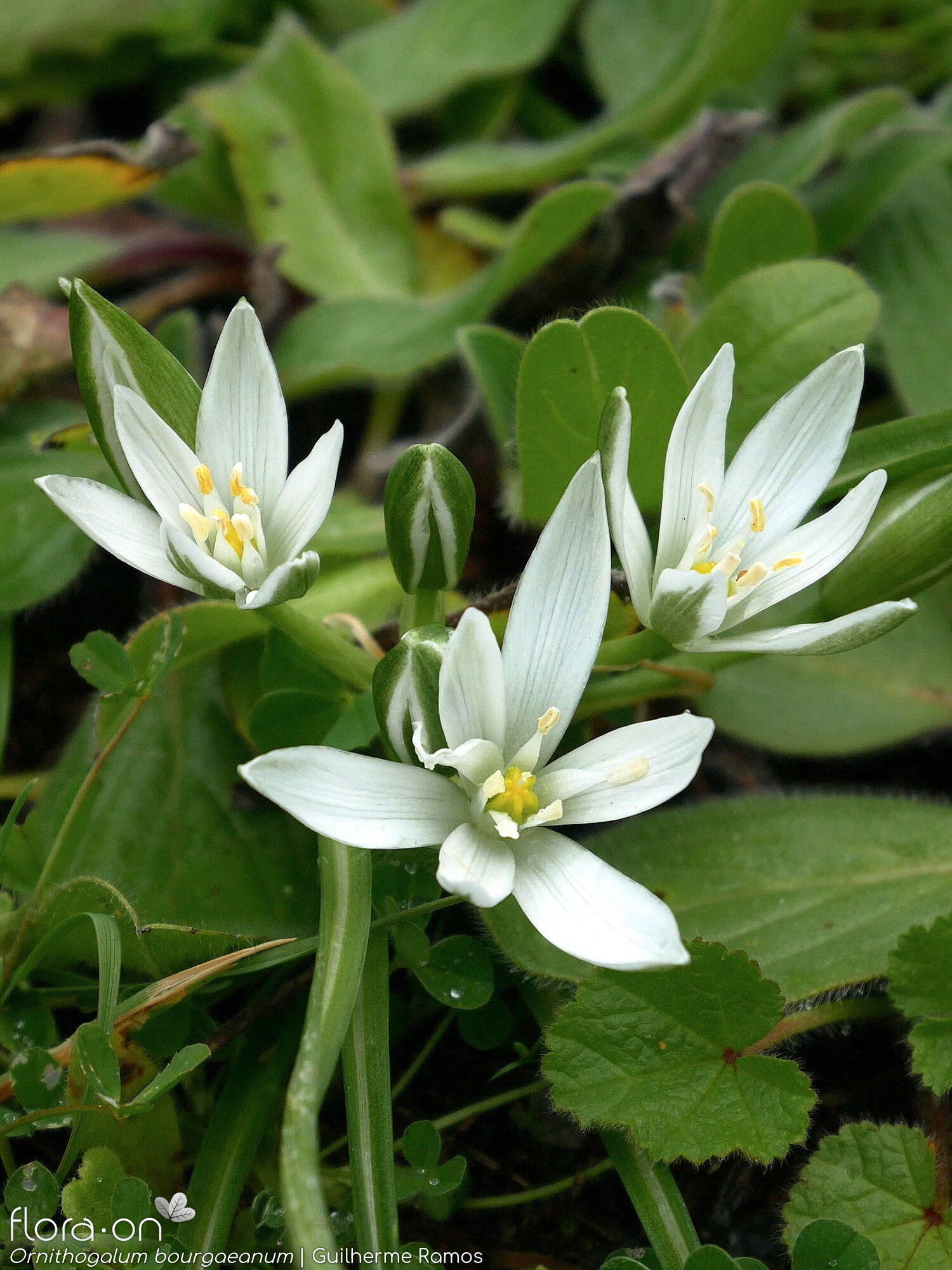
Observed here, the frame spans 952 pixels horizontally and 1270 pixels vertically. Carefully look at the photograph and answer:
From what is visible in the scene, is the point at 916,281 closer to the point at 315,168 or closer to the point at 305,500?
the point at 315,168

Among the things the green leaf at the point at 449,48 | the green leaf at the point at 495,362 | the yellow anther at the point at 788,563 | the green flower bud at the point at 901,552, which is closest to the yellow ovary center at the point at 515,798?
the yellow anther at the point at 788,563

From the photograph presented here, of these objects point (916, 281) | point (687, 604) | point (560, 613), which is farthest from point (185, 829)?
point (916, 281)

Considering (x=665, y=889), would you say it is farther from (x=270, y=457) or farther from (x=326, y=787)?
(x=270, y=457)

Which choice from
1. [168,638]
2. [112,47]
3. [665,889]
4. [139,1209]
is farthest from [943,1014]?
[112,47]

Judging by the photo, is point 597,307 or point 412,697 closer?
point 412,697

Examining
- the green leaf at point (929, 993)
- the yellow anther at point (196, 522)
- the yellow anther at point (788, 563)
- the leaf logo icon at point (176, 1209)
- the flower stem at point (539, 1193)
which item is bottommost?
the flower stem at point (539, 1193)

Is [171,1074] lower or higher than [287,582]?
lower

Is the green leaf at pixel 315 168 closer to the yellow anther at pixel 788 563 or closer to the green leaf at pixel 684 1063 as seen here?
the yellow anther at pixel 788 563
